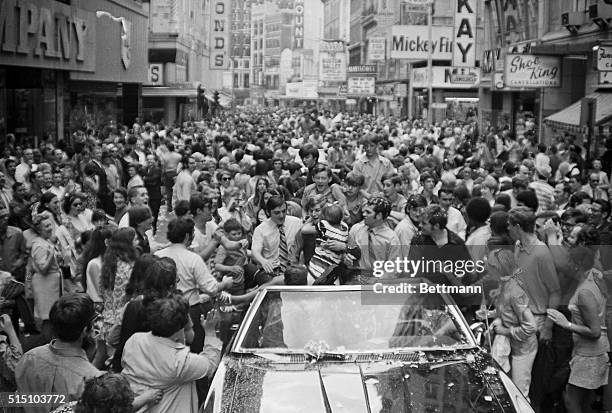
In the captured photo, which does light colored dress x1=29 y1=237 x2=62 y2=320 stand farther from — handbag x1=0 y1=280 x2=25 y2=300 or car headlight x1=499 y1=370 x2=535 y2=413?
car headlight x1=499 y1=370 x2=535 y2=413

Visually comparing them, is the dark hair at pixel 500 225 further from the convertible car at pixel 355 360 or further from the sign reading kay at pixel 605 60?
the sign reading kay at pixel 605 60

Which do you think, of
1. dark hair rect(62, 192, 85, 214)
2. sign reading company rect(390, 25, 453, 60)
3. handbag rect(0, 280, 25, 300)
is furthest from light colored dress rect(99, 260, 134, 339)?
sign reading company rect(390, 25, 453, 60)

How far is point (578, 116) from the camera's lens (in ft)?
84.4

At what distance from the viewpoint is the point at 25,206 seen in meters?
11.2

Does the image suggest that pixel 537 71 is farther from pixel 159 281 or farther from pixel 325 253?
pixel 159 281

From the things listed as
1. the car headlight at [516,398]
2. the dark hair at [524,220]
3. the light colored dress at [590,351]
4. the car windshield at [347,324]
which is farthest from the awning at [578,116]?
the car headlight at [516,398]

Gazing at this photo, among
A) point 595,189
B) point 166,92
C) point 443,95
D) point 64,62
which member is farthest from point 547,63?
point 443,95

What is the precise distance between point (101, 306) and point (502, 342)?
10.2ft

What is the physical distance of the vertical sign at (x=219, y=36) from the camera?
222 ft

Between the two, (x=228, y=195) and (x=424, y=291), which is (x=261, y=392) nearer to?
(x=424, y=291)

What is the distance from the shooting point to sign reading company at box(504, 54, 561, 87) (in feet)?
88.2

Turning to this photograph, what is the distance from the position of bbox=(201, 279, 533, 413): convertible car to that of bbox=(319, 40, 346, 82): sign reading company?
248ft

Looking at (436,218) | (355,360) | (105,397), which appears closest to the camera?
(105,397)

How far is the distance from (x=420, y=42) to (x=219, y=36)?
1202 inches
